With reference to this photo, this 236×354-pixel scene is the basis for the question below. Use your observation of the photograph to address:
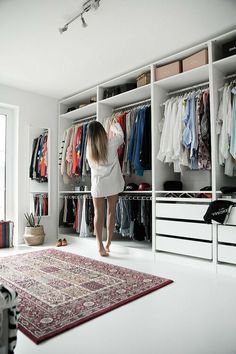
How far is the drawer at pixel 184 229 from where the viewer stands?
2598 mm

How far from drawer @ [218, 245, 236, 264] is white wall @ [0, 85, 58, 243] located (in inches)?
107

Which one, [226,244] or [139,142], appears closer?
[226,244]

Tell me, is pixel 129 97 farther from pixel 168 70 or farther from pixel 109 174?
pixel 109 174

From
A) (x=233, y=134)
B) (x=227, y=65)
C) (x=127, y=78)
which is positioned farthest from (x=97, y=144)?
(x=227, y=65)

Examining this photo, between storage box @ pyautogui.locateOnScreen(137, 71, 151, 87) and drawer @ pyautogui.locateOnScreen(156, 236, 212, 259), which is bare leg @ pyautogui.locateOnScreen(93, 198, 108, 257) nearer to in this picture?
drawer @ pyautogui.locateOnScreen(156, 236, 212, 259)

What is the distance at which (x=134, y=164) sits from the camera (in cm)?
329

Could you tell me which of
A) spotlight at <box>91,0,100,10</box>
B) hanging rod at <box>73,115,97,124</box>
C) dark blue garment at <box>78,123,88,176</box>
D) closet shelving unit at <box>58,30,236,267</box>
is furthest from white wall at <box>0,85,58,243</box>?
spotlight at <box>91,0,100,10</box>

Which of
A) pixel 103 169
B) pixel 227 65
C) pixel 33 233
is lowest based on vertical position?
pixel 33 233

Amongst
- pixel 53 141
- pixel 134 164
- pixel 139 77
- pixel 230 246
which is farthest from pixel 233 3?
pixel 53 141

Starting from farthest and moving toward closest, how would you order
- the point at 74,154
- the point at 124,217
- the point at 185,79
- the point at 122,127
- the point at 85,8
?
the point at 74,154 → the point at 122,127 → the point at 124,217 → the point at 185,79 → the point at 85,8

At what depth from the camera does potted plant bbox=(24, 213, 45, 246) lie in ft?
12.6

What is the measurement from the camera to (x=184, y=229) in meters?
2.75

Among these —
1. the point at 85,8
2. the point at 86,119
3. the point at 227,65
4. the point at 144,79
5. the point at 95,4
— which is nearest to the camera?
the point at 95,4

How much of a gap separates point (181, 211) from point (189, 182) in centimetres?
68
